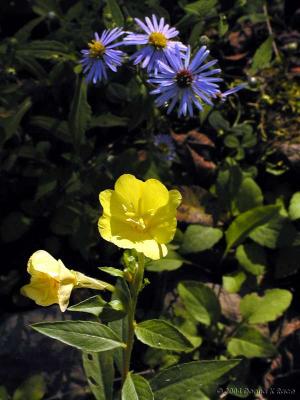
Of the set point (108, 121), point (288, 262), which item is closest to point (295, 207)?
point (288, 262)

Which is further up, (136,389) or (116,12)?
(116,12)

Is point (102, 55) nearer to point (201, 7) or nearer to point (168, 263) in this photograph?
point (201, 7)

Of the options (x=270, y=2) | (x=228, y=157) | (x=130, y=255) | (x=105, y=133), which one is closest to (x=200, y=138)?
(x=228, y=157)

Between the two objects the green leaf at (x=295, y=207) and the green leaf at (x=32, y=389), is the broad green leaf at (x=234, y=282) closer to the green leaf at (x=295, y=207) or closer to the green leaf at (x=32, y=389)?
the green leaf at (x=295, y=207)

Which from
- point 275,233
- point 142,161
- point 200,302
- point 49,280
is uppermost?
point 142,161

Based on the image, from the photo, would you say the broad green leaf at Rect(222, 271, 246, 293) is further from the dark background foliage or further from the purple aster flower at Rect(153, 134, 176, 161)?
the purple aster flower at Rect(153, 134, 176, 161)
